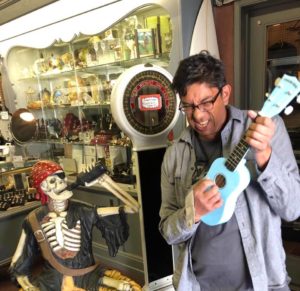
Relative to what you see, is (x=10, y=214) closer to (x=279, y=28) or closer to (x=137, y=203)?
(x=137, y=203)

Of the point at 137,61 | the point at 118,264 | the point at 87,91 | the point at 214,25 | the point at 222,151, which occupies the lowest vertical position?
the point at 118,264

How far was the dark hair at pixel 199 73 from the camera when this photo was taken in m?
0.96

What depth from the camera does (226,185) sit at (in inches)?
36.5

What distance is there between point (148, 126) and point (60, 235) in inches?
27.9

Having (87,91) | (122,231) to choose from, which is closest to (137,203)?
(122,231)

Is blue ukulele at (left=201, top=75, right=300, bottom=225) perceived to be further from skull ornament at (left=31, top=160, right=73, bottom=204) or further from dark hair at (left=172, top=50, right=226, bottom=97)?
skull ornament at (left=31, top=160, right=73, bottom=204)

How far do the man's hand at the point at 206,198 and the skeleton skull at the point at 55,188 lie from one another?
84 cm

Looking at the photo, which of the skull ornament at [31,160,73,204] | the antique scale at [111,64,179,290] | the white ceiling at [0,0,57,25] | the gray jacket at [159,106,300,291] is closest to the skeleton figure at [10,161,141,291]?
the skull ornament at [31,160,73,204]

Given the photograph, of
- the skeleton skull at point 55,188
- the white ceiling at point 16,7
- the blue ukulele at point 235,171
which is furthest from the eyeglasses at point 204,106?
the white ceiling at point 16,7

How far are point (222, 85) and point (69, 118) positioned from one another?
2.39 meters

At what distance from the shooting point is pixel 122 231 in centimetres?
158

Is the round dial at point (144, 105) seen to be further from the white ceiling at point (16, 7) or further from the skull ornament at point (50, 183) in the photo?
the white ceiling at point (16, 7)

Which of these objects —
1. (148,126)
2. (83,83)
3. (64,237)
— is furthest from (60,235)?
(83,83)

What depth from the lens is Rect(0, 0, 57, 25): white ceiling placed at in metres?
2.40
